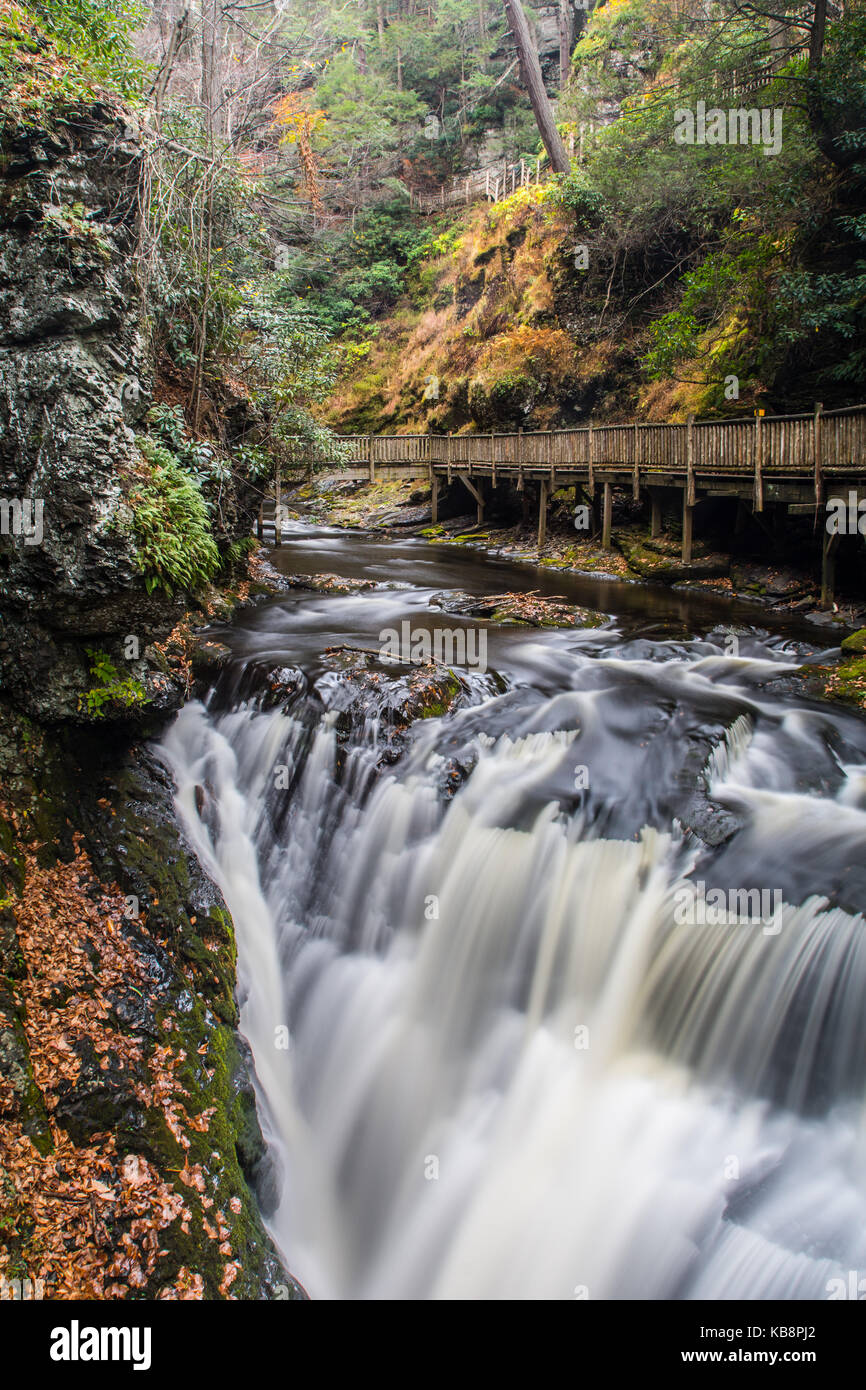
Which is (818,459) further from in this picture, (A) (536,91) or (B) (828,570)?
(A) (536,91)

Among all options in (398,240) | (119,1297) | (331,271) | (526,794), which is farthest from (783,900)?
(398,240)

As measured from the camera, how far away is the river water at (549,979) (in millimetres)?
5340

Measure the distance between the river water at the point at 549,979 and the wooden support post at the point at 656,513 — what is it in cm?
904

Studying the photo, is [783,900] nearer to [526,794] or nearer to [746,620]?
[526,794]

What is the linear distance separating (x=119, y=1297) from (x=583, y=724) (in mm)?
6833

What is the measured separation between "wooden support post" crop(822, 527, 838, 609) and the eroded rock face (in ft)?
37.0

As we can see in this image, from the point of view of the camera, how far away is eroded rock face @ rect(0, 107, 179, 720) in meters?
6.10

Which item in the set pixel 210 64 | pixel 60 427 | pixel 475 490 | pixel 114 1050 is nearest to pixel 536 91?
pixel 475 490

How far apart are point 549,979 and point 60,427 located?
235 inches

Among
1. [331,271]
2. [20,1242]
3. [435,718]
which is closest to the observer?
[20,1242]

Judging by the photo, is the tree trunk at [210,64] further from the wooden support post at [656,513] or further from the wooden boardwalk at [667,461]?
the wooden support post at [656,513]

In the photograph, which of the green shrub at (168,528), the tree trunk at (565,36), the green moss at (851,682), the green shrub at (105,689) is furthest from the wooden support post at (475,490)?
the tree trunk at (565,36)

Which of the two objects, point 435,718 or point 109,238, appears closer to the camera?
point 109,238

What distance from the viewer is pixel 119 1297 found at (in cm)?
400
